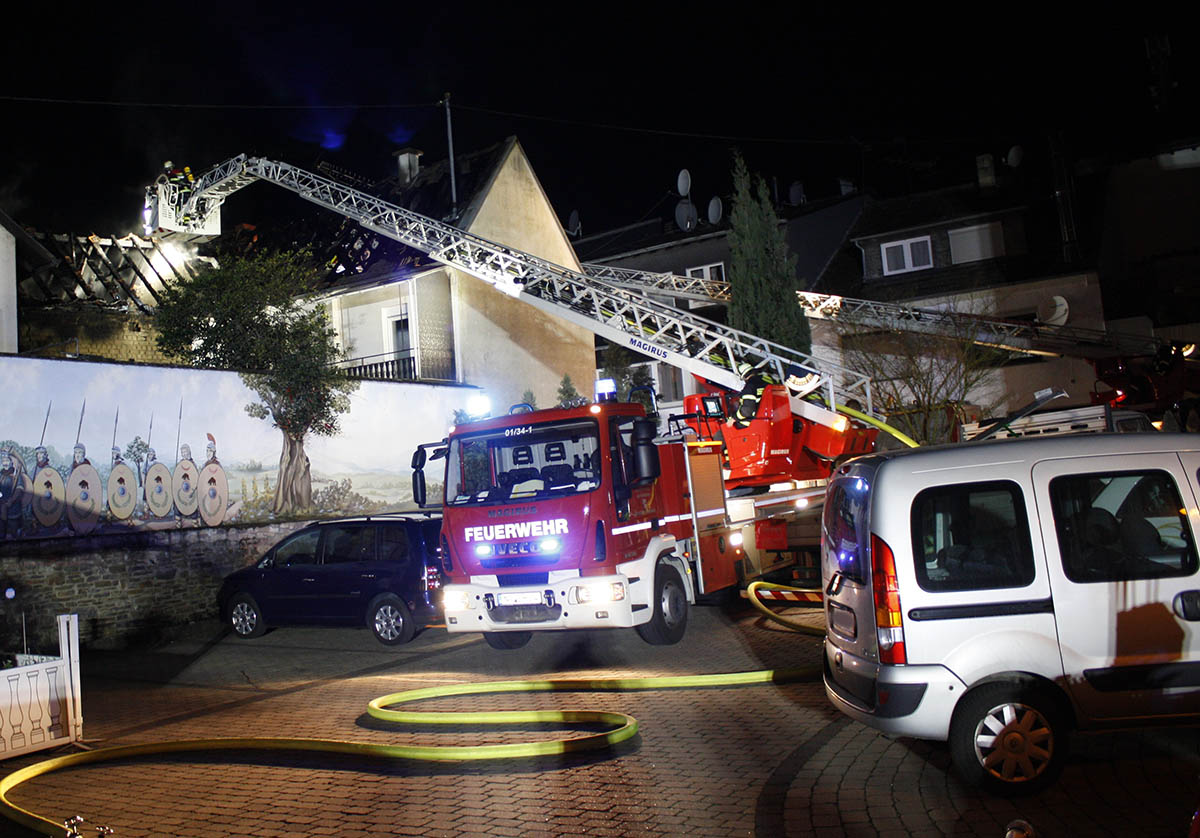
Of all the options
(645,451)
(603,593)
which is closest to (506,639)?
A: (603,593)

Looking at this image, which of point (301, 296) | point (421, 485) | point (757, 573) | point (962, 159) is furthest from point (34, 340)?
point (962, 159)

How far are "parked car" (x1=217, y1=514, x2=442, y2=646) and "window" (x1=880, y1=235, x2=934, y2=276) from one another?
23.0 meters

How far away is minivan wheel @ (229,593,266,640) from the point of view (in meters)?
13.4

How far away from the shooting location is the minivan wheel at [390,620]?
12.0 metres

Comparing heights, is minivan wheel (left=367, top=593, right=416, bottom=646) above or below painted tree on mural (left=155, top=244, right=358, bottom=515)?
below

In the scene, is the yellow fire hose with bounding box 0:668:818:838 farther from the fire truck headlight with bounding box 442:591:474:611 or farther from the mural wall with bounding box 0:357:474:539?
the mural wall with bounding box 0:357:474:539

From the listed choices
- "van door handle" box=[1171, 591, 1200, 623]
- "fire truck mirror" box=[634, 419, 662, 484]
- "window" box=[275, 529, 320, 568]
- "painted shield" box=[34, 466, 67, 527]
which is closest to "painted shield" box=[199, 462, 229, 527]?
"painted shield" box=[34, 466, 67, 527]

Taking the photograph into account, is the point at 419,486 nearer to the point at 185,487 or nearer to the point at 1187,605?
the point at 185,487

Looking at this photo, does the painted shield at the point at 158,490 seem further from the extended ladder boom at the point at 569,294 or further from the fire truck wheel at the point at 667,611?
the extended ladder boom at the point at 569,294

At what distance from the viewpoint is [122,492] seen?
46.6 ft

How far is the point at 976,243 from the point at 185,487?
2478 cm

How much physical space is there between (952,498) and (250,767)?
5.09 meters

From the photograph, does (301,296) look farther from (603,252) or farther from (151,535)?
(603,252)

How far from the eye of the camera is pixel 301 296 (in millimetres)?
19781
